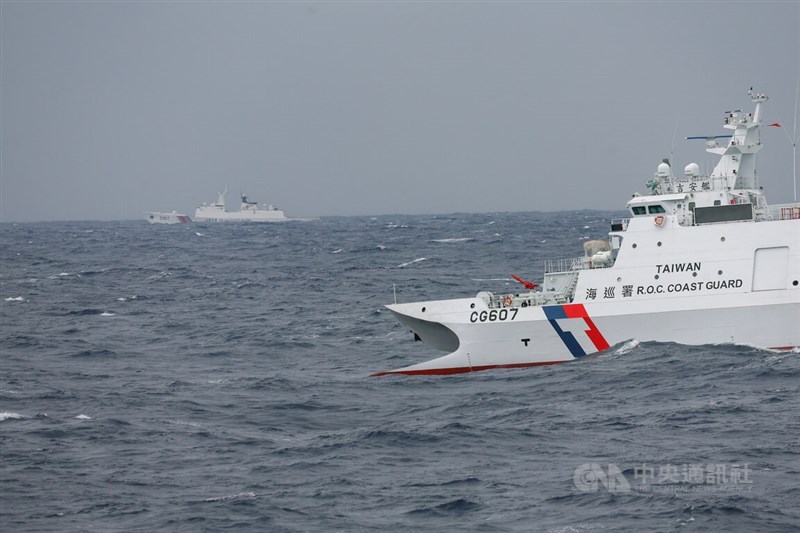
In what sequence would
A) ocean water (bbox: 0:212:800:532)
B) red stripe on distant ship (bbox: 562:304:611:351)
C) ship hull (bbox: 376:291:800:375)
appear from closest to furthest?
1. ocean water (bbox: 0:212:800:532)
2. ship hull (bbox: 376:291:800:375)
3. red stripe on distant ship (bbox: 562:304:611:351)

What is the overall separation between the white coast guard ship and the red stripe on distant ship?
0.03 meters

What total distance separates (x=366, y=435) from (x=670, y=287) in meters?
12.1

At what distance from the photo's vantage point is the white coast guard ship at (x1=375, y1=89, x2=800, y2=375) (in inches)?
1174

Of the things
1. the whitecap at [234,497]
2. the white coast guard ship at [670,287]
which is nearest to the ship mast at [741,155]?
the white coast guard ship at [670,287]

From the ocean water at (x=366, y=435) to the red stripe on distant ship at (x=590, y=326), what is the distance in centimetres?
43

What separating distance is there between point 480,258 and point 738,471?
56617 mm

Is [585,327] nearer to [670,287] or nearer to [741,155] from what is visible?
[670,287]

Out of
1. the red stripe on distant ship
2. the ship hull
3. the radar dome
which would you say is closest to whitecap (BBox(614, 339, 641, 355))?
the ship hull

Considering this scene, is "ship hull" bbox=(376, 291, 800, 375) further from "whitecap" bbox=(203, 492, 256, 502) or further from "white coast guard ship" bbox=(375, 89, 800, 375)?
"whitecap" bbox=(203, 492, 256, 502)

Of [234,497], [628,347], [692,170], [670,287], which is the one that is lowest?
[234,497]

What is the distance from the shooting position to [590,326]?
31078 mm

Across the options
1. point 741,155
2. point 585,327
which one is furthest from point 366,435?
point 741,155

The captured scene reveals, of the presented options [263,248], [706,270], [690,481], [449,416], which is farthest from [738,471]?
[263,248]

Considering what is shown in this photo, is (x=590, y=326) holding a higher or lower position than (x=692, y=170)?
lower
